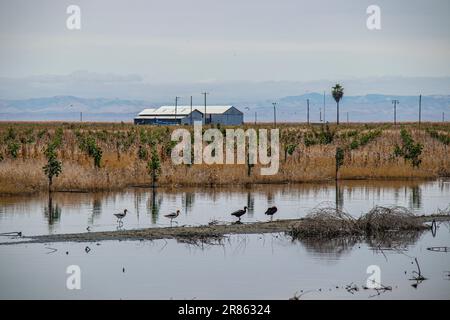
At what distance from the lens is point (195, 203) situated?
118 ft

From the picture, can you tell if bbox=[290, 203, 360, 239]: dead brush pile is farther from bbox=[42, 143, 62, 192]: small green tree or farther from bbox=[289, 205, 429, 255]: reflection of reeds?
bbox=[42, 143, 62, 192]: small green tree

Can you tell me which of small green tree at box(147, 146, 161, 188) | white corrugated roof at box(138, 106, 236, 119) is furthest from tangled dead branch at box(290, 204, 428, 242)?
white corrugated roof at box(138, 106, 236, 119)

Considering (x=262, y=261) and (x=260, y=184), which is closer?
(x=262, y=261)

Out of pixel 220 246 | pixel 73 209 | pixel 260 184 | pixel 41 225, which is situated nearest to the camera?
pixel 220 246

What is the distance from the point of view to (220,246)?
2567 centimetres

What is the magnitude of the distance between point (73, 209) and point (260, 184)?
502 inches

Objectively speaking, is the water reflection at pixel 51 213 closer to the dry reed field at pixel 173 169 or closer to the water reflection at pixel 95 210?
the water reflection at pixel 95 210

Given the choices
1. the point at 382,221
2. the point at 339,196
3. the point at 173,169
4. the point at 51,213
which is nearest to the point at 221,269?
the point at 382,221

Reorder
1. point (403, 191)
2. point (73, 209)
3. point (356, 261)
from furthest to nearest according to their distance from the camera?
point (403, 191)
point (73, 209)
point (356, 261)

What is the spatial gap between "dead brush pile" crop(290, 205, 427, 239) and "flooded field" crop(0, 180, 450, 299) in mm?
410

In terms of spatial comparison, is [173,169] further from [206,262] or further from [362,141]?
[362,141]
